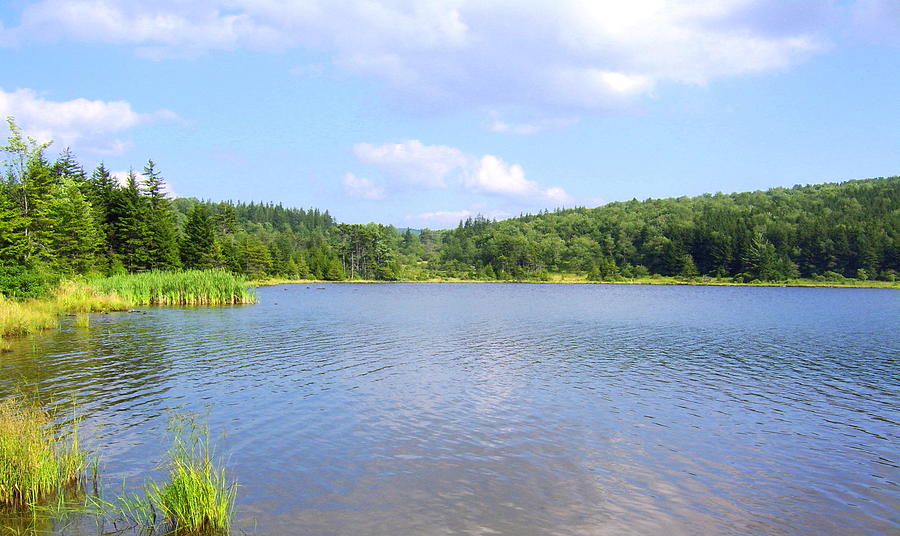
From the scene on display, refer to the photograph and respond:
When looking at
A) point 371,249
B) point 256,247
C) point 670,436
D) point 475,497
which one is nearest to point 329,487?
point 475,497

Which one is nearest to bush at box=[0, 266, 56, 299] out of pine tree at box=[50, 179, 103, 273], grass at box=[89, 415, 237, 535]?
pine tree at box=[50, 179, 103, 273]

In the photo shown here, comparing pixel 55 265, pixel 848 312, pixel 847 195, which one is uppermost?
pixel 847 195

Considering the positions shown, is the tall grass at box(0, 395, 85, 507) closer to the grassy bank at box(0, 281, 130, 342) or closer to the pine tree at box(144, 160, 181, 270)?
the grassy bank at box(0, 281, 130, 342)

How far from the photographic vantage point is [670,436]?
46.2 feet

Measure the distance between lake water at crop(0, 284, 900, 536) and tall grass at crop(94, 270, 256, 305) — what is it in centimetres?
2317

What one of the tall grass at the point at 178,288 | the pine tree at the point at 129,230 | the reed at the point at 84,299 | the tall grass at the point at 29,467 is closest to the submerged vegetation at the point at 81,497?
the tall grass at the point at 29,467

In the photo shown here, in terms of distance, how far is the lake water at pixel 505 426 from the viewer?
9703 millimetres

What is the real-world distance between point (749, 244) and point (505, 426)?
152 meters

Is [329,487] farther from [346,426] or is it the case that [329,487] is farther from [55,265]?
[55,265]

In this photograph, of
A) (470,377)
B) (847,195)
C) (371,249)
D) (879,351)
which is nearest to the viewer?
(470,377)

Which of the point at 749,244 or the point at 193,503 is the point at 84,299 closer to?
the point at 193,503

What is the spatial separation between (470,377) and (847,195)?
199516mm

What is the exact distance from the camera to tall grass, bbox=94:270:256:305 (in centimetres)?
5103

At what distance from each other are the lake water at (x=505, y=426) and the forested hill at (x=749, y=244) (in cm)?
12725
